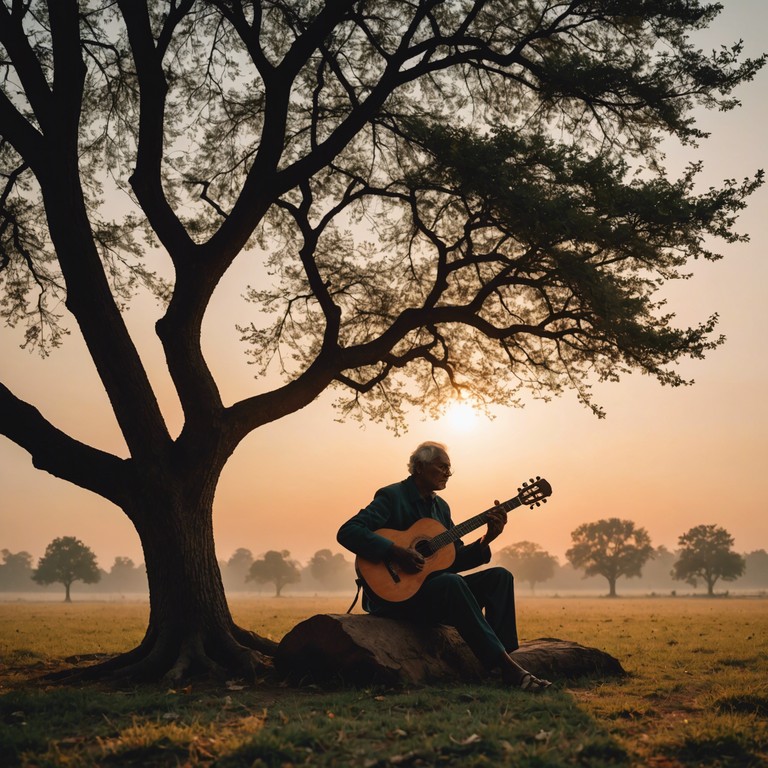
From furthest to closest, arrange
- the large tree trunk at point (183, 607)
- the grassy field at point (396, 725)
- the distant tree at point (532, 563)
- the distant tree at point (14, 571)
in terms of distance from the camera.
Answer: the distant tree at point (14, 571) < the distant tree at point (532, 563) < the large tree trunk at point (183, 607) < the grassy field at point (396, 725)

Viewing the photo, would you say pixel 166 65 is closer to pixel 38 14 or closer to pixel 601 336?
pixel 38 14

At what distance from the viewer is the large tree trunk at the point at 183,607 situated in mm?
8383

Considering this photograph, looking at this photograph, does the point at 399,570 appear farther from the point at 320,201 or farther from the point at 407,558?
the point at 320,201

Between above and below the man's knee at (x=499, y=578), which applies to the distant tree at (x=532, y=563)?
below

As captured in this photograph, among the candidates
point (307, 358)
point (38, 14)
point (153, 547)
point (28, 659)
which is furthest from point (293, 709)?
point (38, 14)

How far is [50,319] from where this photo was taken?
1448cm

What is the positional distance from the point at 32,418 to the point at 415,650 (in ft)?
19.9

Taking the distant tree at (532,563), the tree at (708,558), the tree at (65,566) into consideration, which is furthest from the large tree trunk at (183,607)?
the distant tree at (532,563)

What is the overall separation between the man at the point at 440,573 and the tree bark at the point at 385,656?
0.27 m

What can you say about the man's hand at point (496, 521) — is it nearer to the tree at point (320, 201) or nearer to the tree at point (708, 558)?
the tree at point (320, 201)

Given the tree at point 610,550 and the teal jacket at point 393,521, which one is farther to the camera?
the tree at point 610,550

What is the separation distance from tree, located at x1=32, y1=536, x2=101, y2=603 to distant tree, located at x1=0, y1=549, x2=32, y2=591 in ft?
384

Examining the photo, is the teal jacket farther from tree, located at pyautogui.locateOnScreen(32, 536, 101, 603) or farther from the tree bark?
tree, located at pyautogui.locateOnScreen(32, 536, 101, 603)

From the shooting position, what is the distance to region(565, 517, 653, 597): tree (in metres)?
91.6
